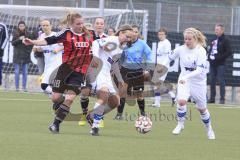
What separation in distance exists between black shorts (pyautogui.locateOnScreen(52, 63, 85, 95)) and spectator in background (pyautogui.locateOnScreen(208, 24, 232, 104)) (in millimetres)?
10749

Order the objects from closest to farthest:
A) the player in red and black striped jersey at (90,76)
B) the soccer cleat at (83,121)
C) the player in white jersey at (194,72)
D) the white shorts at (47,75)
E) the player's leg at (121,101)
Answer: the player in white jersey at (194,72), the player in red and black striped jersey at (90,76), the soccer cleat at (83,121), the player's leg at (121,101), the white shorts at (47,75)

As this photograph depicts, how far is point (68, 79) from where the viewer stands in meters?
14.1

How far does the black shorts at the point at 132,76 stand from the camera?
17859 mm

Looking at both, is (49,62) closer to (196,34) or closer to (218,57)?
(218,57)

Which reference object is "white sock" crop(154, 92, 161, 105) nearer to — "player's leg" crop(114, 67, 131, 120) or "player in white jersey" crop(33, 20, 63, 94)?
"player in white jersey" crop(33, 20, 63, 94)

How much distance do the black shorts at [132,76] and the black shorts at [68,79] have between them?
3.72 m

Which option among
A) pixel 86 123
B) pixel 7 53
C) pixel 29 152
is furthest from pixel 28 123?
pixel 7 53

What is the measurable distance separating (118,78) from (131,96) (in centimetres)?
297

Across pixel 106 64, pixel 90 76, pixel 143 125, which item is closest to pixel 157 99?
pixel 90 76

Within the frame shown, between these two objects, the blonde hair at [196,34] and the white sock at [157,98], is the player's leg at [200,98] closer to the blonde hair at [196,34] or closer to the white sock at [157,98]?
the blonde hair at [196,34]

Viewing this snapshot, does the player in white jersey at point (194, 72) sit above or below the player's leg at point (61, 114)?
above

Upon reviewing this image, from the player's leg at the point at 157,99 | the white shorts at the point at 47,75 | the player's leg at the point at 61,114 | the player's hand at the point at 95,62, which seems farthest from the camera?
the player's leg at the point at 157,99

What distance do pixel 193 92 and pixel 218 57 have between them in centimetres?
1042

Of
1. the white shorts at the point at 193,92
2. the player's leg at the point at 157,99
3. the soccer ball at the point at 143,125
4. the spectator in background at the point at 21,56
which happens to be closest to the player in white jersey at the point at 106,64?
the soccer ball at the point at 143,125
